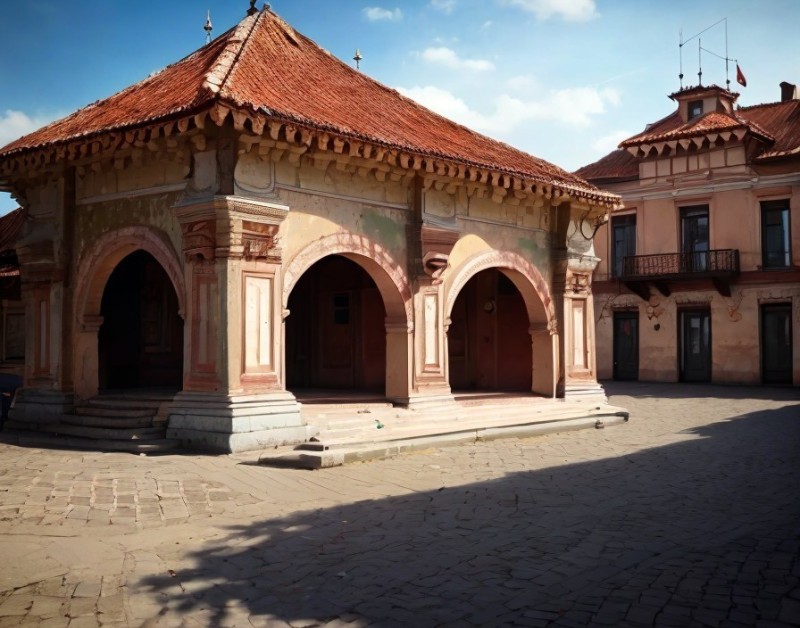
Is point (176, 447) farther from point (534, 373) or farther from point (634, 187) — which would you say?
point (634, 187)

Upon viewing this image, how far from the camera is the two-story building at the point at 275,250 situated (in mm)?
10281

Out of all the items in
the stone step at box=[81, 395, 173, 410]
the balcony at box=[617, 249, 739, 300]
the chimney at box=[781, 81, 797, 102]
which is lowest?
the stone step at box=[81, 395, 173, 410]

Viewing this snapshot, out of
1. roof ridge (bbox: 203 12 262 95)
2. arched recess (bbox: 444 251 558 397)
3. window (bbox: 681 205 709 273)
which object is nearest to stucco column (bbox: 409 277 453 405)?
arched recess (bbox: 444 251 558 397)

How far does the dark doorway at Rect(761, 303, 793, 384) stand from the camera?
2414 centimetres

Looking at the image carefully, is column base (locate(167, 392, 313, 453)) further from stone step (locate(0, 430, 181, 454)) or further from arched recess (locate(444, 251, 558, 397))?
arched recess (locate(444, 251, 558, 397))

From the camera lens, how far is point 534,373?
15.5m

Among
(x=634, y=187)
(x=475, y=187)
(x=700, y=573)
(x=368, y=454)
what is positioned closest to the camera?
(x=700, y=573)

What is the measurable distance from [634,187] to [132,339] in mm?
18461

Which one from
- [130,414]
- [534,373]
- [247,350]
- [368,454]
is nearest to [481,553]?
[368,454]

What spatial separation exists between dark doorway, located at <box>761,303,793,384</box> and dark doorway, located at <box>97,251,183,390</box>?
18083 millimetres

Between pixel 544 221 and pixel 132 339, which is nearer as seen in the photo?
pixel 132 339

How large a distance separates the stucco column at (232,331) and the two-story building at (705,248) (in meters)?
17.9

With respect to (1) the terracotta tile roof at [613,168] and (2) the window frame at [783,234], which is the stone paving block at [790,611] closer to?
(2) the window frame at [783,234]

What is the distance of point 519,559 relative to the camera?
5.66m
